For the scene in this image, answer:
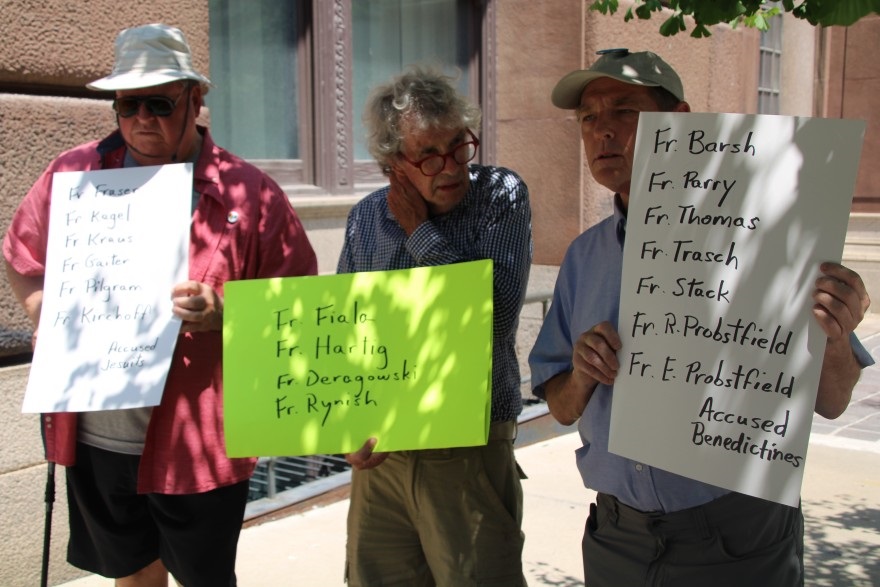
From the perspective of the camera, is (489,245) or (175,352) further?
(175,352)

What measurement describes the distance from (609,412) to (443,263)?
0.57 meters

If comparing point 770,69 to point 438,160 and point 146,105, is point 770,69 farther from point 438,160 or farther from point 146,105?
point 146,105

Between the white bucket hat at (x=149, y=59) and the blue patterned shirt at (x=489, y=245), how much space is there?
2.24 ft

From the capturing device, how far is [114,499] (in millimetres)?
2953

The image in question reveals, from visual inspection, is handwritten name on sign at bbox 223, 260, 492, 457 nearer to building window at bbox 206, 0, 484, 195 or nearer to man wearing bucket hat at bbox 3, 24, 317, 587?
man wearing bucket hat at bbox 3, 24, 317, 587

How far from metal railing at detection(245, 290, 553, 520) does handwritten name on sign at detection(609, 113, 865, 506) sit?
331 centimetres

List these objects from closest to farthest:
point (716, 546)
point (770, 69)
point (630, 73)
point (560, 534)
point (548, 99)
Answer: point (716, 546) → point (630, 73) → point (560, 534) → point (548, 99) → point (770, 69)

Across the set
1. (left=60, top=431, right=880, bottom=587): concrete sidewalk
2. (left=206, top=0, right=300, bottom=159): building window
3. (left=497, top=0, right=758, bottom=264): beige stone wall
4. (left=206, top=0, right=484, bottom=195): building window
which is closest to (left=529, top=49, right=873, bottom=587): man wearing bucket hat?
(left=60, top=431, right=880, bottom=587): concrete sidewalk

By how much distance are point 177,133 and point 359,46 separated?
13.9 ft

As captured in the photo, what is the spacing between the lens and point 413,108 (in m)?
2.62

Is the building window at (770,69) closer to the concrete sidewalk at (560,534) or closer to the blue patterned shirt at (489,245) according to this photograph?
the concrete sidewalk at (560,534)

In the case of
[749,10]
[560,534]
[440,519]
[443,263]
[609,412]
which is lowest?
[560,534]

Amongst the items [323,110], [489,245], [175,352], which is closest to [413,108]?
[489,245]

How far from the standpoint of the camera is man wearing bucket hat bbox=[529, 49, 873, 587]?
2238 mm
